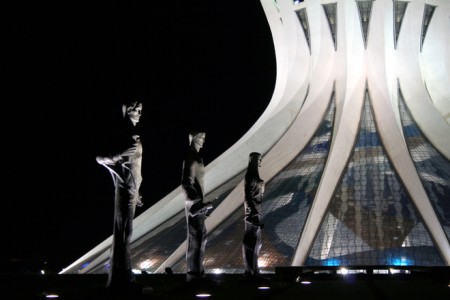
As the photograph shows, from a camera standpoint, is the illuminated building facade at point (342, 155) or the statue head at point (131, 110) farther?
the illuminated building facade at point (342, 155)

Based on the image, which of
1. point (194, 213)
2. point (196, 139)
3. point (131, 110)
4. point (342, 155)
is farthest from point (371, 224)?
point (131, 110)

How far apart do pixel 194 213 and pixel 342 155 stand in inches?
372

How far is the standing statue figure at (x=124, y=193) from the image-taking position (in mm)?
5371

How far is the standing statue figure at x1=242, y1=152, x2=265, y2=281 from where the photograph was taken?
747 cm

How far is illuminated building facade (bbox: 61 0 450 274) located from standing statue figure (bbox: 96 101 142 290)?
22.0ft

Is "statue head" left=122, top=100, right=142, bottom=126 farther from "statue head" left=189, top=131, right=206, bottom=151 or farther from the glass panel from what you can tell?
the glass panel

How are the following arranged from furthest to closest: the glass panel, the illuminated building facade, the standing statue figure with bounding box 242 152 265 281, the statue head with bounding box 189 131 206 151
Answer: the illuminated building facade, the glass panel, the standing statue figure with bounding box 242 152 265 281, the statue head with bounding box 189 131 206 151

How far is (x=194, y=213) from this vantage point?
6.34 m

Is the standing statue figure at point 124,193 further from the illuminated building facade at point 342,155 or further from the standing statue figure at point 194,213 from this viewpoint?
the illuminated building facade at point 342,155

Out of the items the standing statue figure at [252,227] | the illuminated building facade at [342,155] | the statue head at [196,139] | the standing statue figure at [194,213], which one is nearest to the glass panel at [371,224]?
the illuminated building facade at [342,155]

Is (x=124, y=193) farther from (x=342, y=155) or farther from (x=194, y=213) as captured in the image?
(x=342, y=155)

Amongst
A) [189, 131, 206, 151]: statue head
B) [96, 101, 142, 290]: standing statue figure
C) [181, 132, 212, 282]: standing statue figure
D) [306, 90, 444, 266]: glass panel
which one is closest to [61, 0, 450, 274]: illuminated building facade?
[306, 90, 444, 266]: glass panel

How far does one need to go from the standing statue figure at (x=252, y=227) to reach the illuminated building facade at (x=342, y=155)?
431 cm

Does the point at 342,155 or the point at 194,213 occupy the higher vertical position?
the point at 342,155
